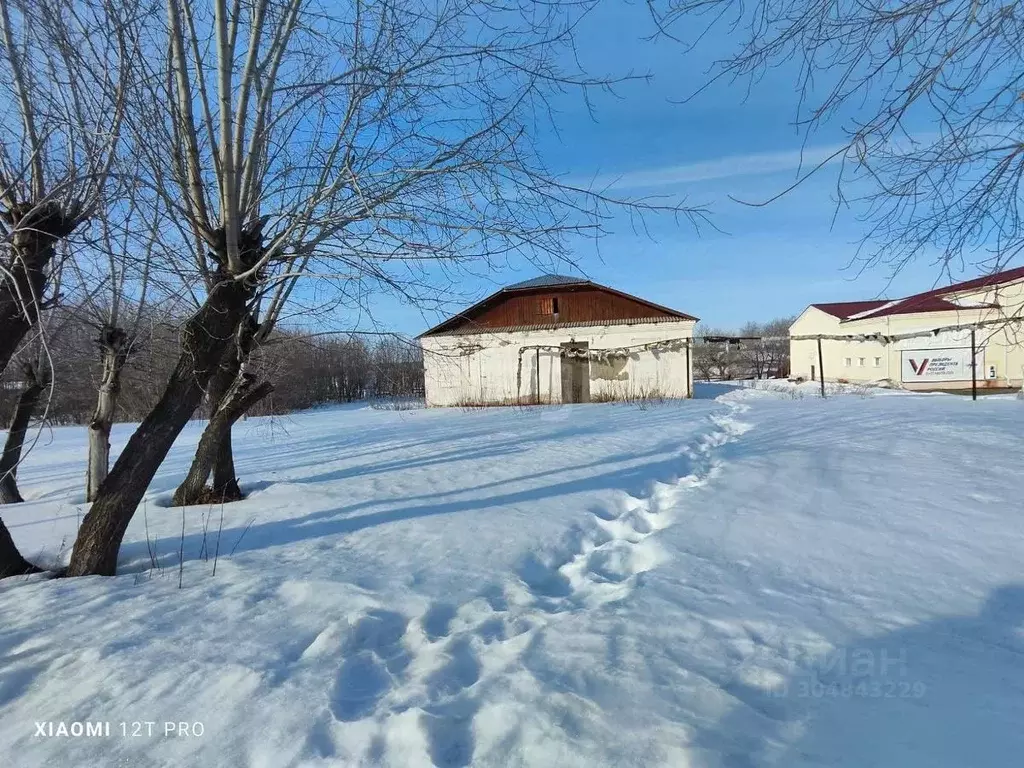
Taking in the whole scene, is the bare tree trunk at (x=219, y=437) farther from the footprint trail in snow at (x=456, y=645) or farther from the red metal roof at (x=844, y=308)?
the red metal roof at (x=844, y=308)

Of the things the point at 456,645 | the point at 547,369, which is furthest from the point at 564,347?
the point at 456,645

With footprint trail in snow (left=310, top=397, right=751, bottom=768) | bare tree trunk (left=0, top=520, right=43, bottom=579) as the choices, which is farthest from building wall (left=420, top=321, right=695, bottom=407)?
footprint trail in snow (left=310, top=397, right=751, bottom=768)

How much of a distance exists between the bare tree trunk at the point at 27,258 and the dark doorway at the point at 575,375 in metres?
17.6

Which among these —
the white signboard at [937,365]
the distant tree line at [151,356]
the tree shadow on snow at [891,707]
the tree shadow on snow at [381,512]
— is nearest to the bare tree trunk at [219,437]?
the distant tree line at [151,356]

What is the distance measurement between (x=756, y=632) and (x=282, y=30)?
464cm

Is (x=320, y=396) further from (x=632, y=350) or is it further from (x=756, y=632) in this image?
(x=756, y=632)

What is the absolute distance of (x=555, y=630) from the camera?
2629 millimetres

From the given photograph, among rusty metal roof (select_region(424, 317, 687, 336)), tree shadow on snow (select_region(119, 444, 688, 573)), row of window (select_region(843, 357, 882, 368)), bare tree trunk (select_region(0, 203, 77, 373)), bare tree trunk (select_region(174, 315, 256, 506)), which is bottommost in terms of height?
tree shadow on snow (select_region(119, 444, 688, 573))

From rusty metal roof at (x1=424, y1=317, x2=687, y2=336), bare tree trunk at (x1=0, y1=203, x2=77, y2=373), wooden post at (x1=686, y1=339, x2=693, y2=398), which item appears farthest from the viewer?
rusty metal roof at (x1=424, y1=317, x2=687, y2=336)

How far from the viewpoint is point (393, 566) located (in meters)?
3.72

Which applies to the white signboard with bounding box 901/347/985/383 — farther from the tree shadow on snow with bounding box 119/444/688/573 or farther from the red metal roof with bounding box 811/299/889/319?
the tree shadow on snow with bounding box 119/444/688/573

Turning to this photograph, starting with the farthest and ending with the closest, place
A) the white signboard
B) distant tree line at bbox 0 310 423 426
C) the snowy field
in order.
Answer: the white signboard < distant tree line at bbox 0 310 423 426 < the snowy field

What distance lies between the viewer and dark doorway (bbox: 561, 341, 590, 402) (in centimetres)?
2062

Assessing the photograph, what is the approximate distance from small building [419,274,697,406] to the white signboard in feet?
34.0
